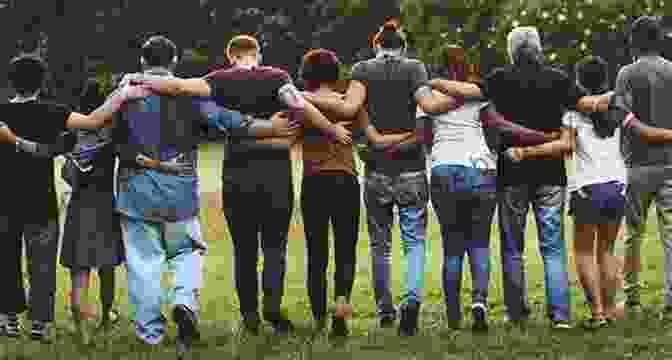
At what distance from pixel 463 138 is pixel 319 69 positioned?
3.31 ft

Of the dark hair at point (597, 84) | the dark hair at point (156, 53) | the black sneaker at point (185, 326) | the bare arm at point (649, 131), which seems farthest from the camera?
the bare arm at point (649, 131)

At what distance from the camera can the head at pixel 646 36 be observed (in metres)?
9.37

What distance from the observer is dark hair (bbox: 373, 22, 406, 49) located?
8969 millimetres

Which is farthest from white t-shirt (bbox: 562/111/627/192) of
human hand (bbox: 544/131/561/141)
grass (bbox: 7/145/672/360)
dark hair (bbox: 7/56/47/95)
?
dark hair (bbox: 7/56/47/95)

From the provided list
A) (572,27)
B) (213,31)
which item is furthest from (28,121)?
(213,31)

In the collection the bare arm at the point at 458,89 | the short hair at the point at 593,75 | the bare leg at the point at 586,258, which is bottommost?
the bare leg at the point at 586,258

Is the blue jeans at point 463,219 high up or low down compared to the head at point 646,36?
down

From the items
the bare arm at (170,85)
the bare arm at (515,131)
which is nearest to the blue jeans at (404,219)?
the bare arm at (515,131)

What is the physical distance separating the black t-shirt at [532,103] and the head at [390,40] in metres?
0.59

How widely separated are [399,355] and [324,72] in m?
1.88

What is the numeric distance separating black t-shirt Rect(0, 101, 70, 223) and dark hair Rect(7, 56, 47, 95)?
103 mm

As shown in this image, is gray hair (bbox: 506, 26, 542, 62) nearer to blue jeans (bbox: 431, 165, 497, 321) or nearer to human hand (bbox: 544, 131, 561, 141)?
human hand (bbox: 544, 131, 561, 141)

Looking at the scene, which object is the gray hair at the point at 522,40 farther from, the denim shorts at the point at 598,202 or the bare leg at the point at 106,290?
the bare leg at the point at 106,290

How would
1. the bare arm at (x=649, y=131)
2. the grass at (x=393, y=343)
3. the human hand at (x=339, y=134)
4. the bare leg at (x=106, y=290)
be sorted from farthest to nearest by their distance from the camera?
the bare leg at (x=106, y=290)
the bare arm at (x=649, y=131)
the human hand at (x=339, y=134)
the grass at (x=393, y=343)
